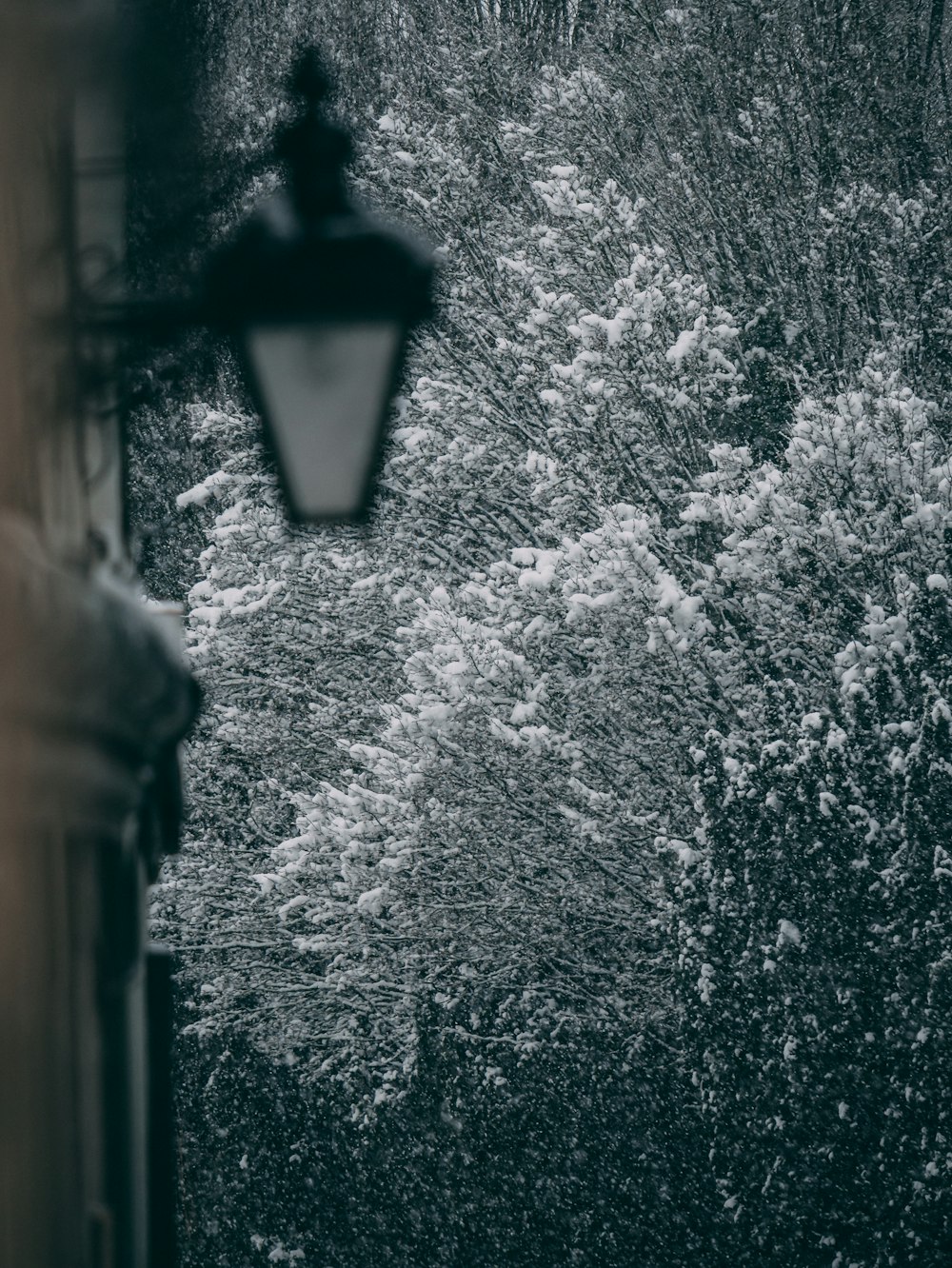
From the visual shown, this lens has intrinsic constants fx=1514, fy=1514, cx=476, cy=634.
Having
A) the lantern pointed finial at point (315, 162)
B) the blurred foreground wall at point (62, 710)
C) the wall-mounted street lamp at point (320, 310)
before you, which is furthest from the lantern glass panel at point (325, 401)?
the blurred foreground wall at point (62, 710)

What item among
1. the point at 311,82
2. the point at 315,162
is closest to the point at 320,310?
the point at 315,162

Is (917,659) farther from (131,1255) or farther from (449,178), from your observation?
(131,1255)

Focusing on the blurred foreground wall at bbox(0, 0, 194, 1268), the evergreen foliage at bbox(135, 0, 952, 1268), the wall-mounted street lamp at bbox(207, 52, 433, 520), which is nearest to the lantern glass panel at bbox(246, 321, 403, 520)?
the wall-mounted street lamp at bbox(207, 52, 433, 520)

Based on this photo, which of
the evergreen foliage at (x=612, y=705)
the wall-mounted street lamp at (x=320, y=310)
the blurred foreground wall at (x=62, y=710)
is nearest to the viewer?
the wall-mounted street lamp at (x=320, y=310)

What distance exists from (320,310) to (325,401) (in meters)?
0.14

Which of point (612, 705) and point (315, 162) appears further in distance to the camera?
point (612, 705)

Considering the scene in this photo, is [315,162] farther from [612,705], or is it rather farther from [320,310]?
[612,705]

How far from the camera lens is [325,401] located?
228 centimetres

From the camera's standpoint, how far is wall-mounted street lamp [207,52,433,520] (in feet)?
7.21

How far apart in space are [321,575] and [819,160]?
6068 mm

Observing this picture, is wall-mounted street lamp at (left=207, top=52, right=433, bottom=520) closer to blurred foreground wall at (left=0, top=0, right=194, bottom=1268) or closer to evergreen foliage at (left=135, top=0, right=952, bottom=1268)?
blurred foreground wall at (left=0, top=0, right=194, bottom=1268)

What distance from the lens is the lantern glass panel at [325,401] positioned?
2236 millimetres

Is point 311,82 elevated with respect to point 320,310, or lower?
elevated

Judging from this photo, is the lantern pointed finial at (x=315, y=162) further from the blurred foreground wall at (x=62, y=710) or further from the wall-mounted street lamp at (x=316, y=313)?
the blurred foreground wall at (x=62, y=710)
